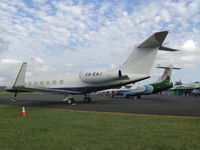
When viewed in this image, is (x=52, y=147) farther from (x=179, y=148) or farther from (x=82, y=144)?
(x=179, y=148)

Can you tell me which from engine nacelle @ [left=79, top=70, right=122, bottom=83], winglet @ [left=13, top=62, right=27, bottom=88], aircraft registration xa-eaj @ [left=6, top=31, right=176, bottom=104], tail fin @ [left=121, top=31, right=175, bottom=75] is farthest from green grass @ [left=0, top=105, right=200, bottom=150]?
engine nacelle @ [left=79, top=70, right=122, bottom=83]

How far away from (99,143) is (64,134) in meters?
1.51

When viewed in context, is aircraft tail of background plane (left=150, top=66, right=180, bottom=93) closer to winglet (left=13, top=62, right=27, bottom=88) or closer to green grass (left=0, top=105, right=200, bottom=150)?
winglet (left=13, top=62, right=27, bottom=88)

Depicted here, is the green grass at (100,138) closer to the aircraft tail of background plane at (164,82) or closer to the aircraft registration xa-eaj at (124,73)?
the aircraft registration xa-eaj at (124,73)

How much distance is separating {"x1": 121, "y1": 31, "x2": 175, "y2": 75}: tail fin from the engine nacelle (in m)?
0.96

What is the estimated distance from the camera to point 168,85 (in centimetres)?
3042

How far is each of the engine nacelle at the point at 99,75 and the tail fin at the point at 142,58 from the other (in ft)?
3.15

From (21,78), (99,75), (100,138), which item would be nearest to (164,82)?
(99,75)

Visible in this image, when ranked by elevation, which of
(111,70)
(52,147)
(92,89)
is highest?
(111,70)

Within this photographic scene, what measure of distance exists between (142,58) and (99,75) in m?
4.11

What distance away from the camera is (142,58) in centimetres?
1756

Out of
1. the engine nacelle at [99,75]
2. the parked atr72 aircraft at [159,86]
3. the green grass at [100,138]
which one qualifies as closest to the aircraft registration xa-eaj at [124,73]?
the engine nacelle at [99,75]

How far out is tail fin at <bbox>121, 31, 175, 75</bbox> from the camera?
16.9m

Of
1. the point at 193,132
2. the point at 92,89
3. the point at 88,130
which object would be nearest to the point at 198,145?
the point at 193,132
